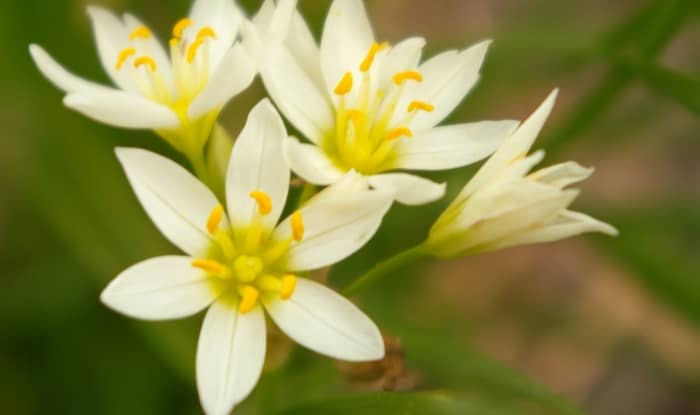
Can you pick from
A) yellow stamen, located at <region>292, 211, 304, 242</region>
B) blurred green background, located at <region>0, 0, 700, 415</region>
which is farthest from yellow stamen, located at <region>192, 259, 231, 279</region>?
blurred green background, located at <region>0, 0, 700, 415</region>

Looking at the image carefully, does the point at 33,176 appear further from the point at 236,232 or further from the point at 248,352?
the point at 248,352

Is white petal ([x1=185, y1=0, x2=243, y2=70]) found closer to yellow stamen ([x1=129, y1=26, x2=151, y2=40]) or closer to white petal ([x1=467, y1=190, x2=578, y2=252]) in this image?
yellow stamen ([x1=129, y1=26, x2=151, y2=40])

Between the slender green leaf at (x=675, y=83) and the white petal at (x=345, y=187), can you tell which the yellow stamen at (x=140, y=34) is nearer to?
the white petal at (x=345, y=187)

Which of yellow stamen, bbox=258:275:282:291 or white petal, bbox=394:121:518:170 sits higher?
white petal, bbox=394:121:518:170

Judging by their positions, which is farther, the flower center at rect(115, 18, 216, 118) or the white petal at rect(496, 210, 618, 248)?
the flower center at rect(115, 18, 216, 118)

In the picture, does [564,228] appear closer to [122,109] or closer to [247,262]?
[247,262]

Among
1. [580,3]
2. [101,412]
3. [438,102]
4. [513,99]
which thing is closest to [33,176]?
[101,412]
